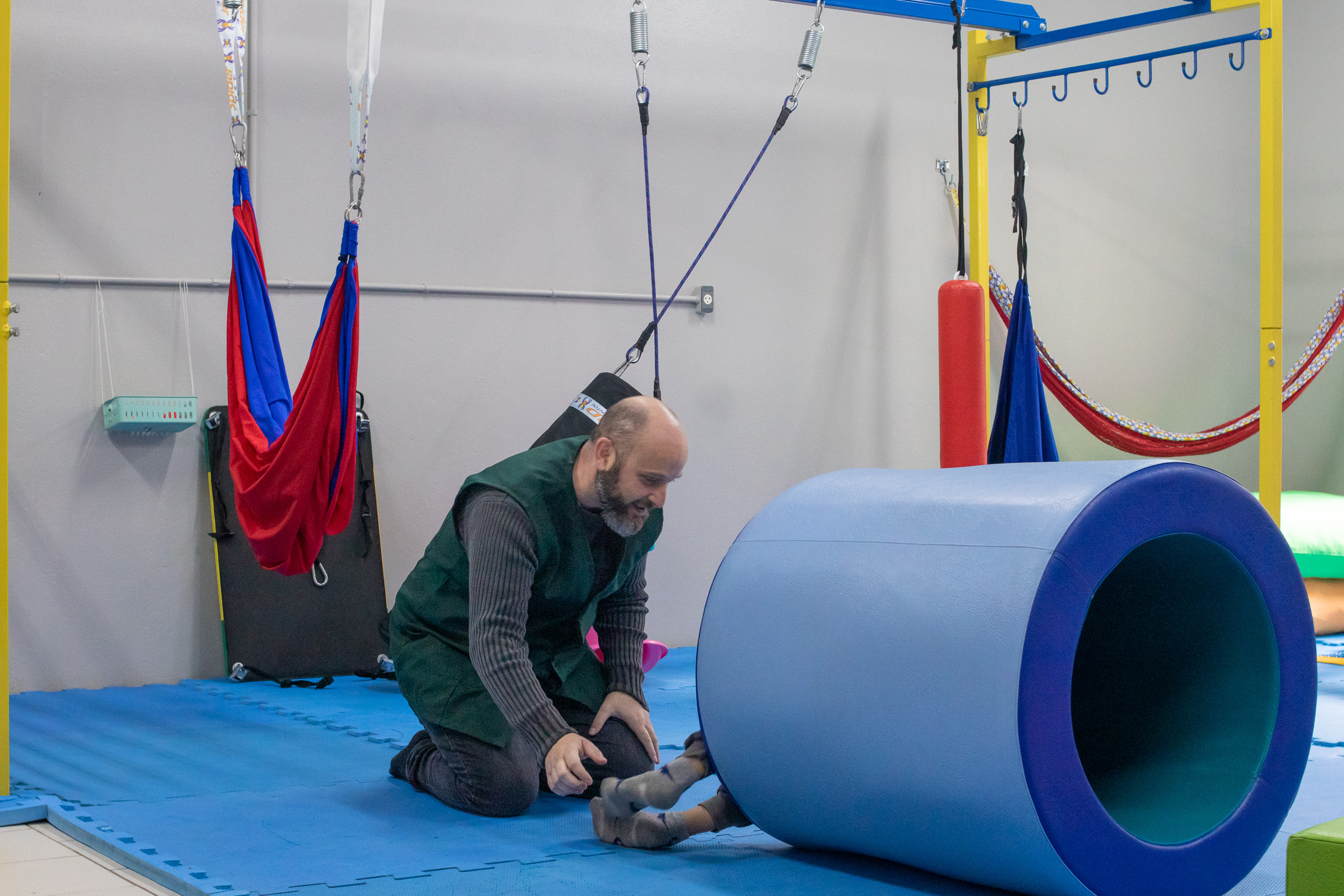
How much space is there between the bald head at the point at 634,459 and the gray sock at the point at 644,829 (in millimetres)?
472

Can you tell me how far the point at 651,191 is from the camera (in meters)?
4.67

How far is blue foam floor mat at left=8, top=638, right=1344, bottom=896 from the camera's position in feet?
6.28

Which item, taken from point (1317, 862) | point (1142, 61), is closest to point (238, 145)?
point (1142, 61)

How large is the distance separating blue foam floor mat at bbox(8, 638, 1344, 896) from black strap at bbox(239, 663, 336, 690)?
31 centimetres

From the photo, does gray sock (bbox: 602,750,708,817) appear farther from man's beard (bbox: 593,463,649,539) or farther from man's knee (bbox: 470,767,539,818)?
man's beard (bbox: 593,463,649,539)

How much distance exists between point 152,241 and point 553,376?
1302mm

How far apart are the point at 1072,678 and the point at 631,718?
0.90m

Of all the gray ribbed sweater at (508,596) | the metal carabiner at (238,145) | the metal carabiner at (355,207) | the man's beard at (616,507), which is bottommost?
the gray ribbed sweater at (508,596)

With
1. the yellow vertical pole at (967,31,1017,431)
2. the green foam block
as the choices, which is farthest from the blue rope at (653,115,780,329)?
the green foam block

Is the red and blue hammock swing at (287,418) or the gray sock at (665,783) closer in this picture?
the gray sock at (665,783)

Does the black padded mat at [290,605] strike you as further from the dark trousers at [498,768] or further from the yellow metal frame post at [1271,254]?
the yellow metal frame post at [1271,254]

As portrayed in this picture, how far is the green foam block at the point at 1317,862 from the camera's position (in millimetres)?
1321

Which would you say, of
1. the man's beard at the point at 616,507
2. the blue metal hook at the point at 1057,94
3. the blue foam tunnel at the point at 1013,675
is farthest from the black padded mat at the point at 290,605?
the blue metal hook at the point at 1057,94

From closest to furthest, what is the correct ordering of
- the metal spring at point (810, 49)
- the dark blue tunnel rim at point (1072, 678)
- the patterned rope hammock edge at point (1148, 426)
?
the dark blue tunnel rim at point (1072, 678) < the metal spring at point (810, 49) < the patterned rope hammock edge at point (1148, 426)
